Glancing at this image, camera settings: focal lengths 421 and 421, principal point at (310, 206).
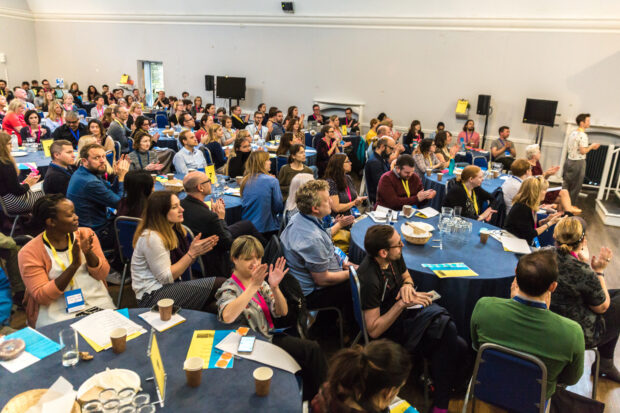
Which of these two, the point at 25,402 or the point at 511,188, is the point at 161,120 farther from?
the point at 25,402

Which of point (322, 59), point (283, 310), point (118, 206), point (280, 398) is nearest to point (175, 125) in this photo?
point (322, 59)

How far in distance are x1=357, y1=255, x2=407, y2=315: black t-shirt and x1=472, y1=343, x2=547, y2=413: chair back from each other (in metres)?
0.73

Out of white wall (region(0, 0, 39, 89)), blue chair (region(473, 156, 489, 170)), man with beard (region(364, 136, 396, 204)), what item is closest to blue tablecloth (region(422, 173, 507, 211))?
man with beard (region(364, 136, 396, 204))

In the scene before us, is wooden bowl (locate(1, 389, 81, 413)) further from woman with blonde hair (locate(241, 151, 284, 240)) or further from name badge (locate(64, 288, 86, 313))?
woman with blonde hair (locate(241, 151, 284, 240))

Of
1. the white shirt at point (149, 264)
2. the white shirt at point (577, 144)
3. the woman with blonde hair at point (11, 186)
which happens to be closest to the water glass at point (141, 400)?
the white shirt at point (149, 264)

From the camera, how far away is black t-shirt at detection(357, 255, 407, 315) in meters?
2.75

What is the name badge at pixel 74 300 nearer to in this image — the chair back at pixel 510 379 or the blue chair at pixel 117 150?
the chair back at pixel 510 379

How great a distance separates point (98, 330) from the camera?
2.22m

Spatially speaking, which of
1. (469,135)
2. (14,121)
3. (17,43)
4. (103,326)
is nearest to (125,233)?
(103,326)

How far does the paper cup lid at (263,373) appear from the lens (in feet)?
5.96

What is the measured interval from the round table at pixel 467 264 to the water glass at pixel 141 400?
2.11 metres

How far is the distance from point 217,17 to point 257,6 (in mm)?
1592

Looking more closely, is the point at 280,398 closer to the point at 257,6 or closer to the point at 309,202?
the point at 309,202

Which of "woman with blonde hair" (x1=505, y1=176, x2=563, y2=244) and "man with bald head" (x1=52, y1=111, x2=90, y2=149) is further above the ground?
"man with bald head" (x1=52, y1=111, x2=90, y2=149)
